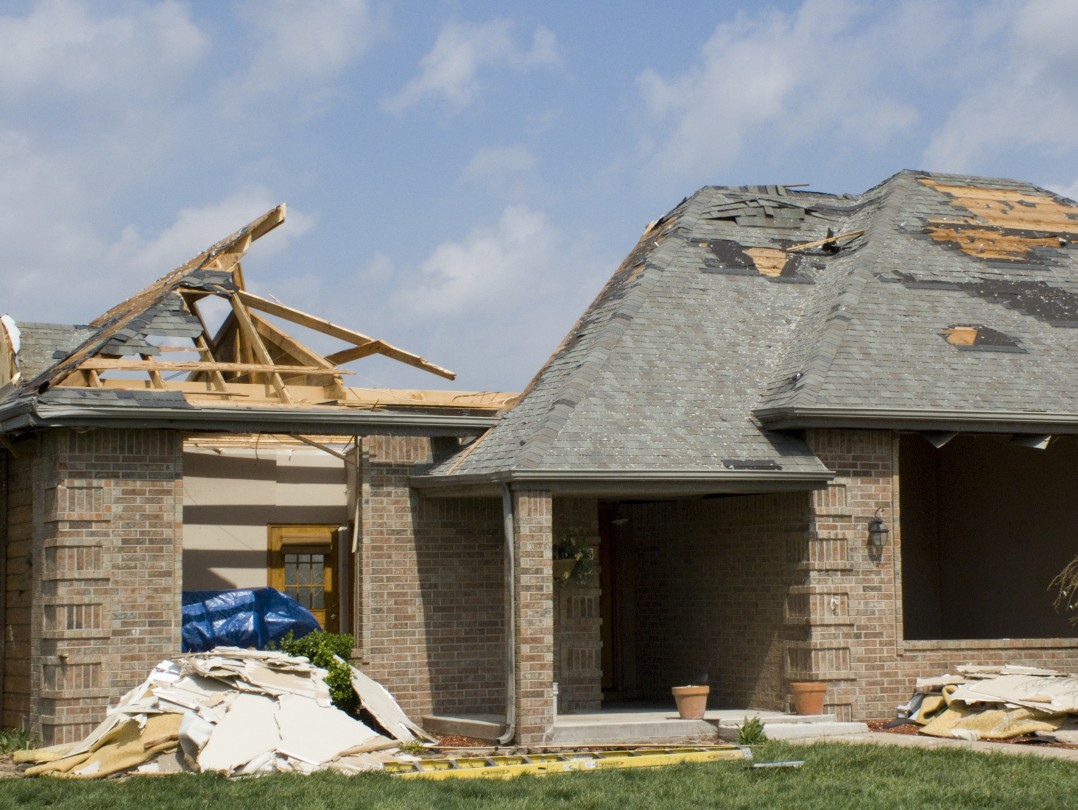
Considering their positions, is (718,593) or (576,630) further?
(718,593)

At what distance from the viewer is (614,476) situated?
14828 mm

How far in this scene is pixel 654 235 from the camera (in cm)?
2030

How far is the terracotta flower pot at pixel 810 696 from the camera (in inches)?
607

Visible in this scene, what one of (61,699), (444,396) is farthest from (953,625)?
(61,699)

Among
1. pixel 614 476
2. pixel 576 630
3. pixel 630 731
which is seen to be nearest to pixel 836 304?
pixel 614 476

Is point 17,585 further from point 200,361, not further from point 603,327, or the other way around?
point 603,327

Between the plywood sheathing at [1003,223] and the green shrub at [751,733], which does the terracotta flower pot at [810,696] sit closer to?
the green shrub at [751,733]

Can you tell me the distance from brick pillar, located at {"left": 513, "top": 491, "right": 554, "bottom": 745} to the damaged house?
3cm

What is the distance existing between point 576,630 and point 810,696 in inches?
113

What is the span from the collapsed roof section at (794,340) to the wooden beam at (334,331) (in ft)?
4.87

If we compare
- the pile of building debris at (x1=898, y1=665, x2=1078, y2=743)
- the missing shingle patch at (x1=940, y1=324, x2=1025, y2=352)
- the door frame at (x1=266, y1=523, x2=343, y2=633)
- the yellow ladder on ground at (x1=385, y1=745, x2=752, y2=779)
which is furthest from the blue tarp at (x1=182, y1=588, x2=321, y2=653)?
the missing shingle patch at (x1=940, y1=324, x2=1025, y2=352)

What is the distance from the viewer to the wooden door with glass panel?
1839 centimetres

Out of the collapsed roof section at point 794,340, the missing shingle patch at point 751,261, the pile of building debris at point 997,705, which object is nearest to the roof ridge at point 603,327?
the collapsed roof section at point 794,340

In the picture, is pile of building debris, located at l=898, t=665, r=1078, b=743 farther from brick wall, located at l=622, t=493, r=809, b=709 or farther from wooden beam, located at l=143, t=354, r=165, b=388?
wooden beam, located at l=143, t=354, r=165, b=388
